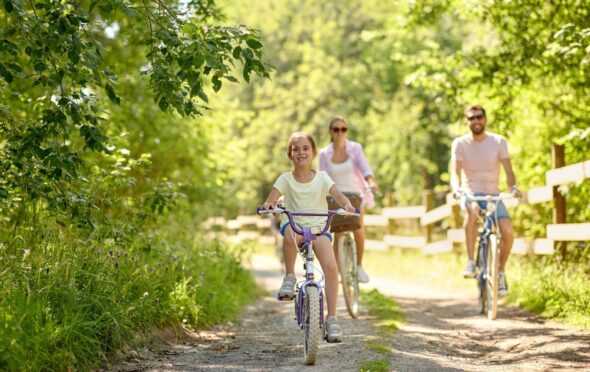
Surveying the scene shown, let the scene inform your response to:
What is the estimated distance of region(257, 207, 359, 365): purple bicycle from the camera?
18.2 feet

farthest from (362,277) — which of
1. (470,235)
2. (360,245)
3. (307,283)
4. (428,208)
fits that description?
(428,208)

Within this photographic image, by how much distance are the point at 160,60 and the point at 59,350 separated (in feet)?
7.19

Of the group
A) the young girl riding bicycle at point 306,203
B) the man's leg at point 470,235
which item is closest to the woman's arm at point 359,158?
the man's leg at point 470,235

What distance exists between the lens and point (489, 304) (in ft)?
27.2

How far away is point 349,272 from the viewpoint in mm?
8703

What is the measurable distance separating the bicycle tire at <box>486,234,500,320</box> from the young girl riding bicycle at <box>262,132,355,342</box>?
102 inches

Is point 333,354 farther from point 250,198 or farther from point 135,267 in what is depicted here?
point 250,198

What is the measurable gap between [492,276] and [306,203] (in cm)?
292

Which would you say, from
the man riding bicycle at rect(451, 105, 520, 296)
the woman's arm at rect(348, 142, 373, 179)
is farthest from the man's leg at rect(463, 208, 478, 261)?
the woman's arm at rect(348, 142, 373, 179)

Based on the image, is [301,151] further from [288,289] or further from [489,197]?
[489,197]

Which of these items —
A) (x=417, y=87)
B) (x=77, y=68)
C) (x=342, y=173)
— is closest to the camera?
(x=77, y=68)

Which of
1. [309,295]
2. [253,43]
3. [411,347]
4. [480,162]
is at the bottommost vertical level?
[411,347]

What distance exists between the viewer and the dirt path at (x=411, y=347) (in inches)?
223

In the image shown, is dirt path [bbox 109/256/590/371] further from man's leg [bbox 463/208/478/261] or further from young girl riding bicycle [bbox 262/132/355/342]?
man's leg [bbox 463/208/478/261]
